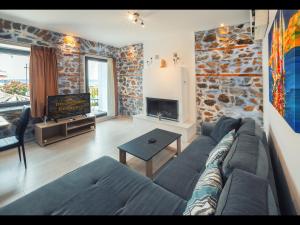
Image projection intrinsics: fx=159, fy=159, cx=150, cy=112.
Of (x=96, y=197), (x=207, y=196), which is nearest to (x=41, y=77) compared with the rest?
(x=96, y=197)

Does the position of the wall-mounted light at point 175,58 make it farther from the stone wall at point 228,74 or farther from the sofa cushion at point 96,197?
the sofa cushion at point 96,197

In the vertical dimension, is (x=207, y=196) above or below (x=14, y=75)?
below

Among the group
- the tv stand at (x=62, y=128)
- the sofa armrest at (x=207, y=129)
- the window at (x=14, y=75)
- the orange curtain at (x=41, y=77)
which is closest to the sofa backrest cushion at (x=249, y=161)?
the sofa armrest at (x=207, y=129)

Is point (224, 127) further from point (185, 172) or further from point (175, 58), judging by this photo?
point (175, 58)

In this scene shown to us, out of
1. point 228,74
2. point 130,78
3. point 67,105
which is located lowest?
point 67,105

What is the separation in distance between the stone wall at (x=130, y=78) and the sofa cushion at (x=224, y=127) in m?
3.06

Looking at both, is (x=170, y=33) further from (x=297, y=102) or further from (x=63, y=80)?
(x=297, y=102)

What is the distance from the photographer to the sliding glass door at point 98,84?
16.0 feet

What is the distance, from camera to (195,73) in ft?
12.4

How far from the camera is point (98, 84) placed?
5340 mm

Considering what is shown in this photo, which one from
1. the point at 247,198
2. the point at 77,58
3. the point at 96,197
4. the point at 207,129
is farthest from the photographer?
the point at 77,58

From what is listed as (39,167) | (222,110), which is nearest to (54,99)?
(39,167)

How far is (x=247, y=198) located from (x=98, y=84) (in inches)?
208

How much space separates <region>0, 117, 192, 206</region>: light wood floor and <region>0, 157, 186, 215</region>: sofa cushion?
93 cm
